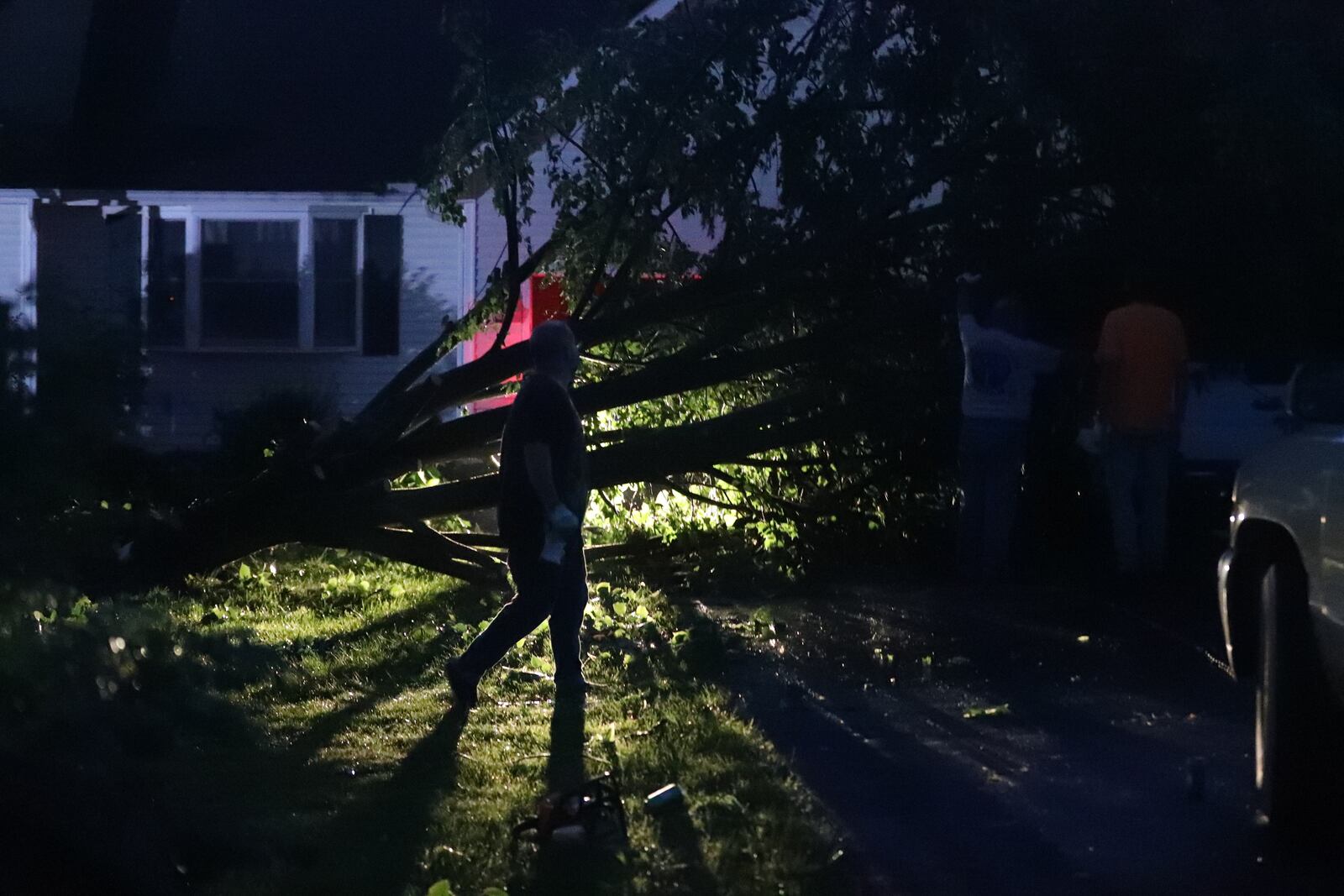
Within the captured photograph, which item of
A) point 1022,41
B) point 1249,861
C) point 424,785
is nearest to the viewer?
point 1249,861

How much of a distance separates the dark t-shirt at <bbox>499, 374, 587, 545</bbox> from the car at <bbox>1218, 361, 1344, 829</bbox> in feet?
9.29

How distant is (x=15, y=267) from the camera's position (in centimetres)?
1717

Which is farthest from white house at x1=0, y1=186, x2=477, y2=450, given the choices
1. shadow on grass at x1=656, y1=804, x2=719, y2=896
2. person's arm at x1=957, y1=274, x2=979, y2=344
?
shadow on grass at x1=656, y1=804, x2=719, y2=896

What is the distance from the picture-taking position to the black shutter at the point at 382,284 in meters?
17.3

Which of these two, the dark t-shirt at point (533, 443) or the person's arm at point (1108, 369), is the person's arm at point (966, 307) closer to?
the person's arm at point (1108, 369)

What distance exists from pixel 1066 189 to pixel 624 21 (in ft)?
8.82

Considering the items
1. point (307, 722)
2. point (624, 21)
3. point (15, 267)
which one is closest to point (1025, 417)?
point (624, 21)

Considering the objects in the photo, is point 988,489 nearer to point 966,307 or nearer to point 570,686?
point 966,307

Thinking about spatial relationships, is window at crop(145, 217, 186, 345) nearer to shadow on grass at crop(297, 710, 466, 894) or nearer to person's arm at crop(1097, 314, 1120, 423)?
person's arm at crop(1097, 314, 1120, 423)

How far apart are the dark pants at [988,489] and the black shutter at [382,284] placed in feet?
30.2

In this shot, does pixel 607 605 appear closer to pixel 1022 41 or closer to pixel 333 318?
pixel 1022 41

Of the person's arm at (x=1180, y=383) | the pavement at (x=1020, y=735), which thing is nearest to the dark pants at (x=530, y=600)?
Answer: the pavement at (x=1020, y=735)

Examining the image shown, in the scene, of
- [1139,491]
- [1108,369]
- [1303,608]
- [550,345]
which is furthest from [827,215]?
[1303,608]

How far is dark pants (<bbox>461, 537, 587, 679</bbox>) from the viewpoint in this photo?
269 inches
